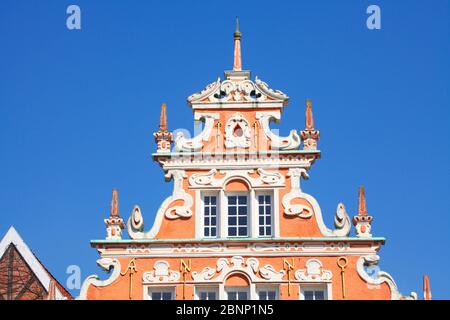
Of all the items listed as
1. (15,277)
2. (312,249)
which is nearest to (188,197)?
(312,249)

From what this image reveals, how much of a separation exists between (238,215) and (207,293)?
2178mm

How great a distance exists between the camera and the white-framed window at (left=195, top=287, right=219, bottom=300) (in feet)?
108

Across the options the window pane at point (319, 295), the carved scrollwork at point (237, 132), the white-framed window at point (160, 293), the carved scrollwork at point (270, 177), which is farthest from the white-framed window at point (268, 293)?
the carved scrollwork at point (237, 132)

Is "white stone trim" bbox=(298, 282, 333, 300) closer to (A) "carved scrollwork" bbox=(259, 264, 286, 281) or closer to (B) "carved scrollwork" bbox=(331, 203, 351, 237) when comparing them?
(A) "carved scrollwork" bbox=(259, 264, 286, 281)

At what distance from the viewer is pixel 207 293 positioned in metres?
33.0

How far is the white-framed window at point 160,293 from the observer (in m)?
33.0

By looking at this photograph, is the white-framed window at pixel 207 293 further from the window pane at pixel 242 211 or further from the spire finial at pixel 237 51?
the spire finial at pixel 237 51

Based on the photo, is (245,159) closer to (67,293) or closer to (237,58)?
(237,58)

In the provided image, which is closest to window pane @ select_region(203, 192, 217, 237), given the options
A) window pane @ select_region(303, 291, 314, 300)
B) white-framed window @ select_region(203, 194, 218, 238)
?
white-framed window @ select_region(203, 194, 218, 238)

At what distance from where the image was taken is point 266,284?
32875 millimetres

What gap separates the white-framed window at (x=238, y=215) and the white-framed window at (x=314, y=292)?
199cm
